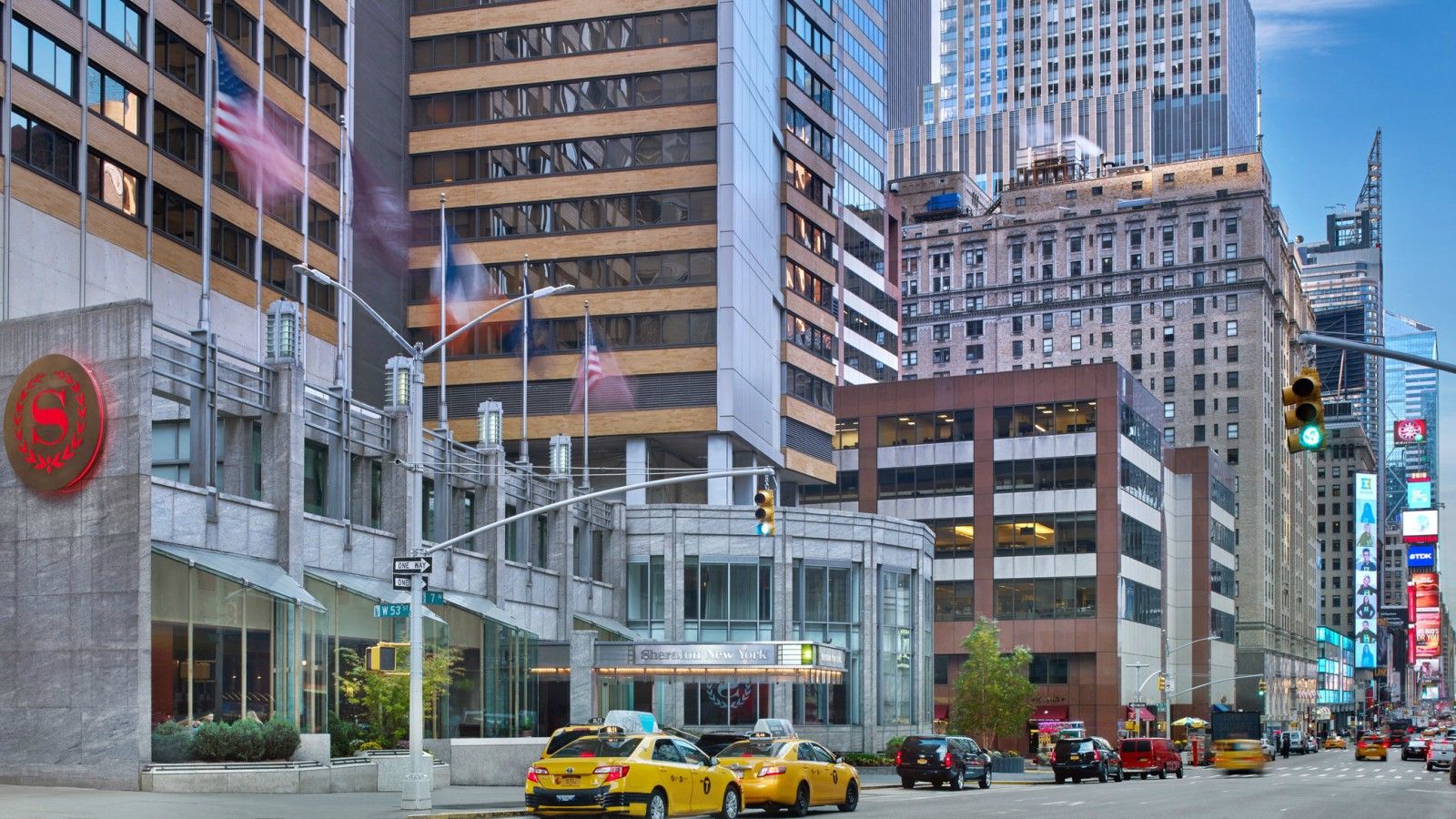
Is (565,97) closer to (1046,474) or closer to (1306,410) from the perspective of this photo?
(1046,474)

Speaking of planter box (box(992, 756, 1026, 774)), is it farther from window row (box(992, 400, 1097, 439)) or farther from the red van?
window row (box(992, 400, 1097, 439))

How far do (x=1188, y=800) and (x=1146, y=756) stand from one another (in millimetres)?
26817

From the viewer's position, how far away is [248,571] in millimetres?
38438

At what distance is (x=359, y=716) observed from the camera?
142 feet

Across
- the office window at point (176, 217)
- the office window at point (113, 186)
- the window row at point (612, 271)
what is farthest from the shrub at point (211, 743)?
the window row at point (612, 271)

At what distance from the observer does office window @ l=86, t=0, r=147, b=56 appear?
178ft

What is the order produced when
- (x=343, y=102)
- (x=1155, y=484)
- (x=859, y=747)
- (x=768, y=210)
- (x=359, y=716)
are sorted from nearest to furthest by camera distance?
(x=359, y=716)
(x=859, y=747)
(x=343, y=102)
(x=768, y=210)
(x=1155, y=484)

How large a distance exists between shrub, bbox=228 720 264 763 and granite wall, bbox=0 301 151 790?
1.95 metres

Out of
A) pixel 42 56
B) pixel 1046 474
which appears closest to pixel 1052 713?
pixel 1046 474

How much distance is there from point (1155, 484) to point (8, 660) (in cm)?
9644

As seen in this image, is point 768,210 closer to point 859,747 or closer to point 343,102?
point 343,102

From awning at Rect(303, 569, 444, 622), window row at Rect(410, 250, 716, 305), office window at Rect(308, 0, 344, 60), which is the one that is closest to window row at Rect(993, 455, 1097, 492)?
window row at Rect(410, 250, 716, 305)

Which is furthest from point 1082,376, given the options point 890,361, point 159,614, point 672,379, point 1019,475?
point 159,614

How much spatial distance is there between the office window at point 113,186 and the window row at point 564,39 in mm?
24029
